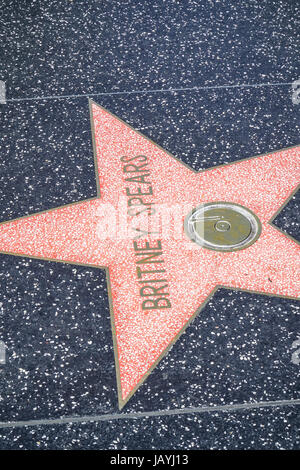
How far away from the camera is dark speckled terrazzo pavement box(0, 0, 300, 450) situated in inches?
45.5

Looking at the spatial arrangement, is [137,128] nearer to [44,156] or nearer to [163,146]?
[163,146]

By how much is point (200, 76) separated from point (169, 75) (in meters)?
0.09

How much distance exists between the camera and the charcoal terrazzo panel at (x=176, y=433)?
1.11 meters

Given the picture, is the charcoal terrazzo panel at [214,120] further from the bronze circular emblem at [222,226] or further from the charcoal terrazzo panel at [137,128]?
the bronze circular emblem at [222,226]

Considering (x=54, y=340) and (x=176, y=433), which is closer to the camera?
(x=176, y=433)

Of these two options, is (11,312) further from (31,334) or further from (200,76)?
(200,76)

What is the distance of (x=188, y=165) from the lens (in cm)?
167

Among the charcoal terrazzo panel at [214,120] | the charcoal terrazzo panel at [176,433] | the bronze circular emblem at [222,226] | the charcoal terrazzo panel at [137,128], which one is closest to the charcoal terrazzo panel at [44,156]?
the charcoal terrazzo panel at [137,128]

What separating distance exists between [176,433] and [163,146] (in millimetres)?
800

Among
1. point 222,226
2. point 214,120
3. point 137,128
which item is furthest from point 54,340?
point 214,120

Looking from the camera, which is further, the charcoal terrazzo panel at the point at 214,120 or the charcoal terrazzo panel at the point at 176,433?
the charcoal terrazzo panel at the point at 214,120

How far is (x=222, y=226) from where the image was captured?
1.50 metres

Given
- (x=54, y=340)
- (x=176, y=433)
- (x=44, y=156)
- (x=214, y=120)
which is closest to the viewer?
(x=176, y=433)
